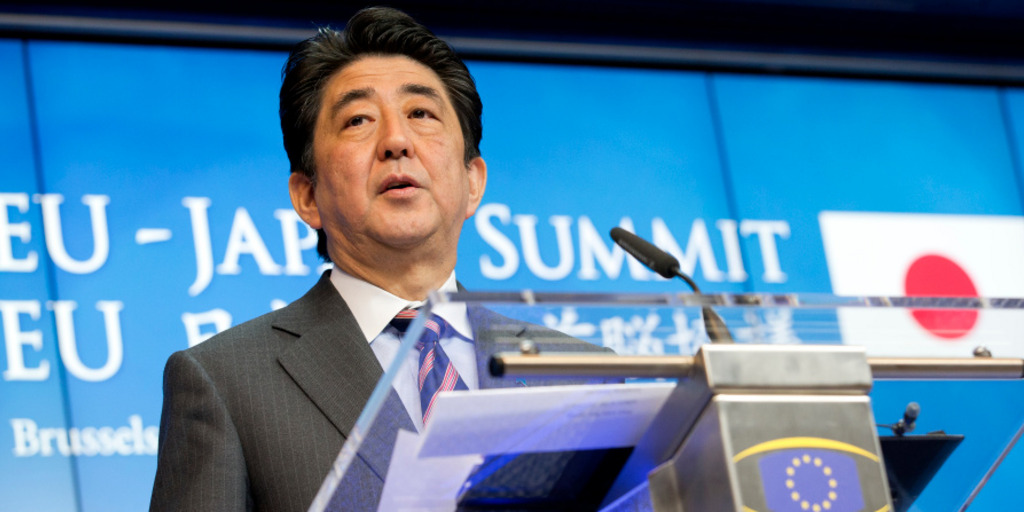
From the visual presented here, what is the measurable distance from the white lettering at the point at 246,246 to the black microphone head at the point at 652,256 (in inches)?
69.7

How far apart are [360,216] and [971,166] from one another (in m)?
2.53

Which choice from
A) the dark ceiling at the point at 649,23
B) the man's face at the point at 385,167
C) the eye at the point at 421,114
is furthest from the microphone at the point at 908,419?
the dark ceiling at the point at 649,23

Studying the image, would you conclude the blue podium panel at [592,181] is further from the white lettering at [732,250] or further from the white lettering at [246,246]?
the white lettering at [246,246]

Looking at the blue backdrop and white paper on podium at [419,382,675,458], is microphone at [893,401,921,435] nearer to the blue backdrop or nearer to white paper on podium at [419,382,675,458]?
white paper on podium at [419,382,675,458]

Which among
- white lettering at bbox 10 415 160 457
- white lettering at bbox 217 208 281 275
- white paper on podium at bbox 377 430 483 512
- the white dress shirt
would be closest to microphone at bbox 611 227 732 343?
the white dress shirt

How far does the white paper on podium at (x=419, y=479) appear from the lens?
94cm

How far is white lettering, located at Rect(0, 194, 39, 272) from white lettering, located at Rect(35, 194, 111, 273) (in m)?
0.04

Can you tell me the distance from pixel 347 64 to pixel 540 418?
4.37 ft

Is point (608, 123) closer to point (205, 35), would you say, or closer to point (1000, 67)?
point (205, 35)

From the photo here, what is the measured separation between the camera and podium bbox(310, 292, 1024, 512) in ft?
3.05

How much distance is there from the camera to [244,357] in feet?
5.47

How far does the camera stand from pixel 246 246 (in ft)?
9.86

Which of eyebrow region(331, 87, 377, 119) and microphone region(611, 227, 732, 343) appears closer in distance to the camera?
microphone region(611, 227, 732, 343)

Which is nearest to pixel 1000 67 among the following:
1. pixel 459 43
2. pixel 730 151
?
pixel 730 151
